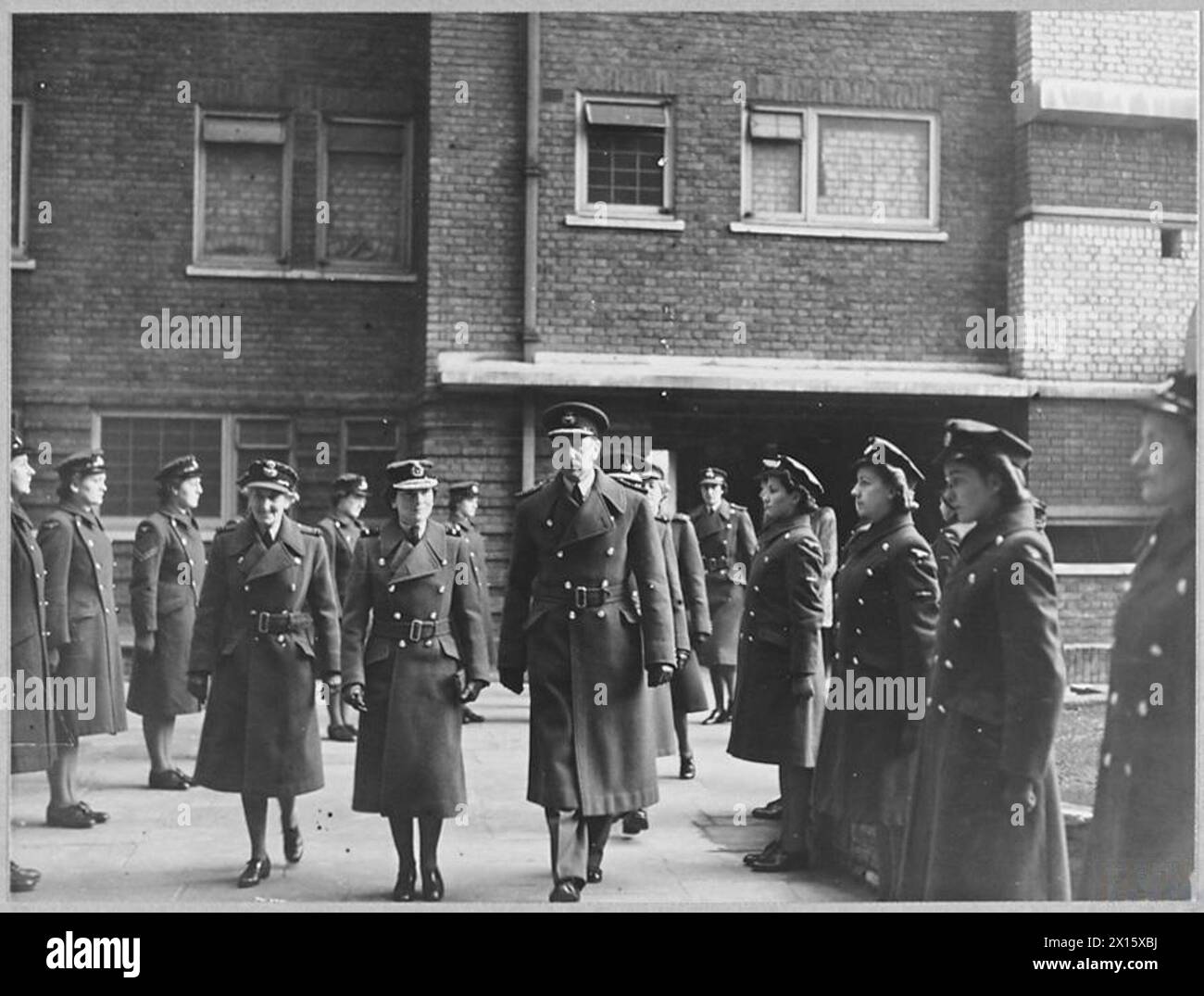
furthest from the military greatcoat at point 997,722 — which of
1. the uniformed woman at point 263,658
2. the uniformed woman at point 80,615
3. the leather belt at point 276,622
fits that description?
the uniformed woman at point 80,615

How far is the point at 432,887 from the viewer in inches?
218

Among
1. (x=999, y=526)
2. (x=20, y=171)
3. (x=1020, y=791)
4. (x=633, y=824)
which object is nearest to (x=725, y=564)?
(x=633, y=824)

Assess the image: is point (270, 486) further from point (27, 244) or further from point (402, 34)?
point (402, 34)

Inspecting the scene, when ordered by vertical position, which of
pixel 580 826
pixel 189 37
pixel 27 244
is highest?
pixel 189 37

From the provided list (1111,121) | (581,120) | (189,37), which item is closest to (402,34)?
(189,37)

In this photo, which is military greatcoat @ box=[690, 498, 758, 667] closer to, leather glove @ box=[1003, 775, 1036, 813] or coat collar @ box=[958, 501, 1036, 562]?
coat collar @ box=[958, 501, 1036, 562]

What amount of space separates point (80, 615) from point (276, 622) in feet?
6.21

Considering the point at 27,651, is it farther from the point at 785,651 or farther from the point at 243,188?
the point at 243,188

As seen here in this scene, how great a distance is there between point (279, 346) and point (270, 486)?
380 centimetres

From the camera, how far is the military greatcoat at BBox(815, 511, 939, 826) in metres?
5.10

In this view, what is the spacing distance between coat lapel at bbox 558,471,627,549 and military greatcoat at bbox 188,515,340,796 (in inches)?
51.4

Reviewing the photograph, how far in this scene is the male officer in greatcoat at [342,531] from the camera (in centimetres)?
895

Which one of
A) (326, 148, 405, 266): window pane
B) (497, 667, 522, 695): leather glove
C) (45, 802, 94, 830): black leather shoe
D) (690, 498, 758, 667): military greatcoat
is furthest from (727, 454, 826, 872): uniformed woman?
(326, 148, 405, 266): window pane
